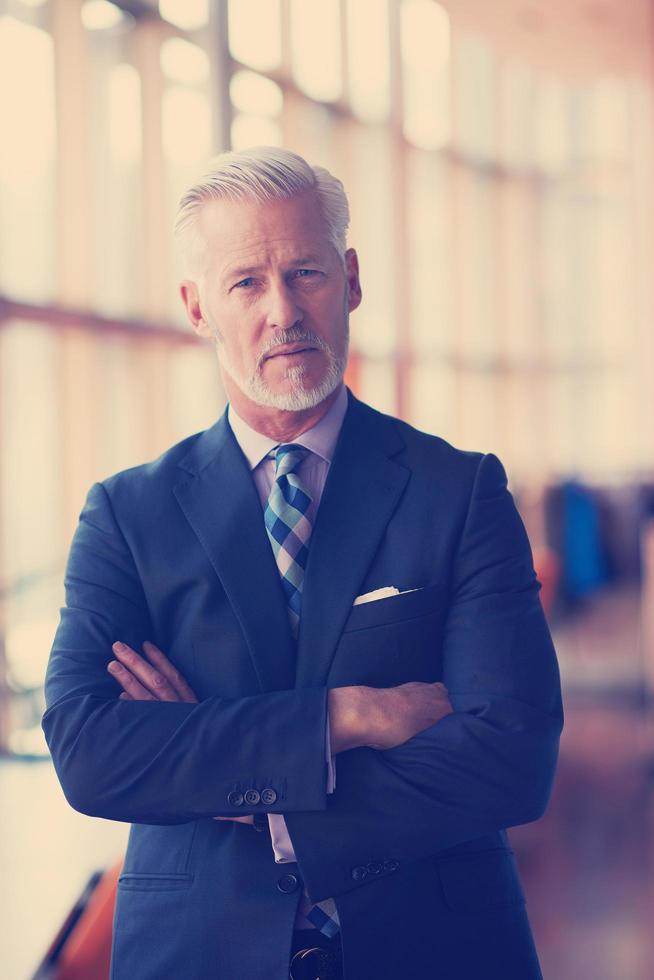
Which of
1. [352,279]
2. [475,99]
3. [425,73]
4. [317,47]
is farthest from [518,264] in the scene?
[352,279]

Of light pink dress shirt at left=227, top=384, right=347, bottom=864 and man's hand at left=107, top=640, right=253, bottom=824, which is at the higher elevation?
light pink dress shirt at left=227, top=384, right=347, bottom=864

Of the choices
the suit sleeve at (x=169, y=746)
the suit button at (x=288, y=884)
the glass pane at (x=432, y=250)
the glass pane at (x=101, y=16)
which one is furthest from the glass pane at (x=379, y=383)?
the suit button at (x=288, y=884)

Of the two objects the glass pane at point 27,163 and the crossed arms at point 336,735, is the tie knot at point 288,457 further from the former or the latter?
the glass pane at point 27,163

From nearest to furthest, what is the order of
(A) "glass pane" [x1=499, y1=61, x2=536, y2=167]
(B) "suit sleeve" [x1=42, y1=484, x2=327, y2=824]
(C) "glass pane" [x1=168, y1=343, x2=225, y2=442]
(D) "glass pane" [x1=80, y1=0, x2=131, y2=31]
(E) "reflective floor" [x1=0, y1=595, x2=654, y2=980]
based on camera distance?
(B) "suit sleeve" [x1=42, y1=484, x2=327, y2=824]
(E) "reflective floor" [x1=0, y1=595, x2=654, y2=980]
(D) "glass pane" [x1=80, y1=0, x2=131, y2=31]
(C) "glass pane" [x1=168, y1=343, x2=225, y2=442]
(A) "glass pane" [x1=499, y1=61, x2=536, y2=167]

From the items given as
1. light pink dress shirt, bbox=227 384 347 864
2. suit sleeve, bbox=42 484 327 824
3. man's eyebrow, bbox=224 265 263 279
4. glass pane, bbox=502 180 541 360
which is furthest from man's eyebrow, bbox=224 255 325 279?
glass pane, bbox=502 180 541 360

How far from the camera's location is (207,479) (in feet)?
5.49

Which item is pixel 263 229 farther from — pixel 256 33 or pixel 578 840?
pixel 256 33

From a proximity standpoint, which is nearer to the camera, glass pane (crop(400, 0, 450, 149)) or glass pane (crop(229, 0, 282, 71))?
glass pane (crop(229, 0, 282, 71))

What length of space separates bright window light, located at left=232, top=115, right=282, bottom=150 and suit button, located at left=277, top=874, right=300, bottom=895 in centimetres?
→ 571

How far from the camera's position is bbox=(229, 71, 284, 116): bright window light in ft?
22.6

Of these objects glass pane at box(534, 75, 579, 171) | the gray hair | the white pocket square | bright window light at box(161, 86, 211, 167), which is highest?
glass pane at box(534, 75, 579, 171)

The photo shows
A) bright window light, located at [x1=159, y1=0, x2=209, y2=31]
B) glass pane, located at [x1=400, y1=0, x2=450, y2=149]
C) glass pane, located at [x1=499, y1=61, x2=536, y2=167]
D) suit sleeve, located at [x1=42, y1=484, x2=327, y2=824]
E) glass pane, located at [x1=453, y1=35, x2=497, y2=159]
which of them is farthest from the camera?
glass pane, located at [x1=499, y1=61, x2=536, y2=167]

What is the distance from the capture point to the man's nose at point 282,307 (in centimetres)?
155

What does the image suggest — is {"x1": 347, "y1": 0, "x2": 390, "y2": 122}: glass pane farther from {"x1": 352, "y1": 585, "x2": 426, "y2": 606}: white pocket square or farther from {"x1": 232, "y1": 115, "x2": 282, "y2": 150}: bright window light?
{"x1": 352, "y1": 585, "x2": 426, "y2": 606}: white pocket square
